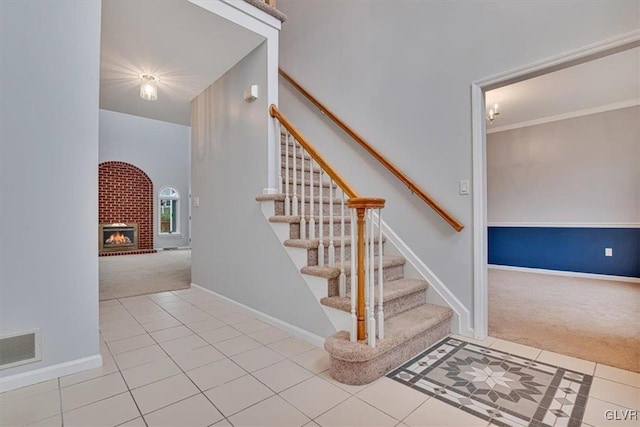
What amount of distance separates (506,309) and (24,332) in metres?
3.79

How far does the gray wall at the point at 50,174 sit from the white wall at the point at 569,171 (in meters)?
5.96

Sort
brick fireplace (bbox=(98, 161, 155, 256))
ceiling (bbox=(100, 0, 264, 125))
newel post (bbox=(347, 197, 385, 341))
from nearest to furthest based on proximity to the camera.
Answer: newel post (bbox=(347, 197, 385, 341)) < ceiling (bbox=(100, 0, 264, 125)) < brick fireplace (bbox=(98, 161, 155, 256))

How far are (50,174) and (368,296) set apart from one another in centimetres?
200

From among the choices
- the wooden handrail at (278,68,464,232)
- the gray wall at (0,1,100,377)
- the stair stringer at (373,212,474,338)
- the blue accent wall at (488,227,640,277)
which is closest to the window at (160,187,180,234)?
the wooden handrail at (278,68,464,232)

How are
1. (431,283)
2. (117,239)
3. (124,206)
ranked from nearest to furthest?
(431,283) → (117,239) → (124,206)

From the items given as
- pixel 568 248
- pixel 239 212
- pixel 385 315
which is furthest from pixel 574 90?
pixel 239 212

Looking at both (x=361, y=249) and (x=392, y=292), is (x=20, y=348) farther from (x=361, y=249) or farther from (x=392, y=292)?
(x=392, y=292)

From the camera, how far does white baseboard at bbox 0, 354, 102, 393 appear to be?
1.66 metres

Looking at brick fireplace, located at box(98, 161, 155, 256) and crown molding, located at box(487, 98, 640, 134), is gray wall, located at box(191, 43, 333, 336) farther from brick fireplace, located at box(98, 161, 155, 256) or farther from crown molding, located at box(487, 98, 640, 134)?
brick fireplace, located at box(98, 161, 155, 256)

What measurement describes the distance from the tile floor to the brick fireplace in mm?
6582

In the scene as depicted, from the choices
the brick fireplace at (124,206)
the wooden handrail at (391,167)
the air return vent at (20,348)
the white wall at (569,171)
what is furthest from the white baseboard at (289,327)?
the brick fireplace at (124,206)

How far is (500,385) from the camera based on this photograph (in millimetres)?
1705

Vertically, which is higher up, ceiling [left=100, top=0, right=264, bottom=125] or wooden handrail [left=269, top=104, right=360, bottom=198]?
ceiling [left=100, top=0, right=264, bottom=125]

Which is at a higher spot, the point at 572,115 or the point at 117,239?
the point at 572,115
